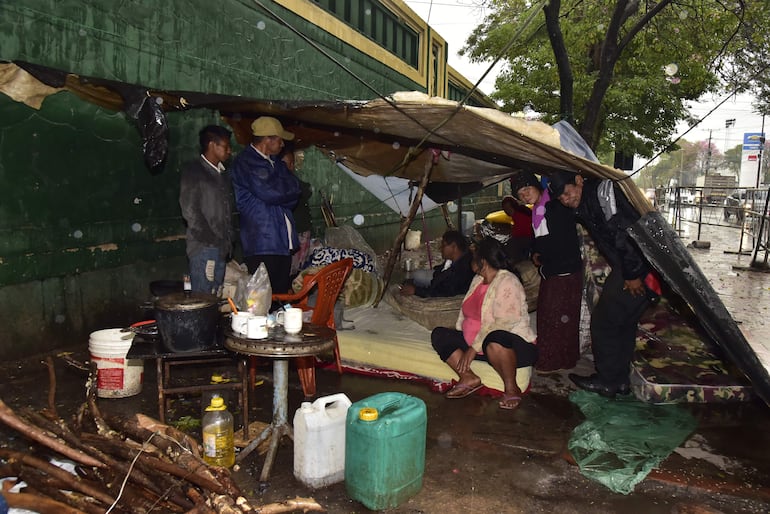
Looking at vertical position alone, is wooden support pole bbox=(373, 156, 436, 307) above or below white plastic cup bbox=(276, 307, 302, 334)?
above

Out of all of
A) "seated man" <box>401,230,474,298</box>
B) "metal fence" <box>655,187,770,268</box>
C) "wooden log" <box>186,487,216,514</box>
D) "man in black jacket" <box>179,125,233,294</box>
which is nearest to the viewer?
"wooden log" <box>186,487,216,514</box>

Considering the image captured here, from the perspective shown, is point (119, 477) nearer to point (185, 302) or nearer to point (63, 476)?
point (63, 476)

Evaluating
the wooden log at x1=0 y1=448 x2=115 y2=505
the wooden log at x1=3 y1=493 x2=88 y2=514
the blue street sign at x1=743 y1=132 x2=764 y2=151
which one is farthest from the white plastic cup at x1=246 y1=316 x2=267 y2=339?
the blue street sign at x1=743 y1=132 x2=764 y2=151

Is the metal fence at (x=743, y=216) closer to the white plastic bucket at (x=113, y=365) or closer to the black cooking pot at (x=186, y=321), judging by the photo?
the black cooking pot at (x=186, y=321)

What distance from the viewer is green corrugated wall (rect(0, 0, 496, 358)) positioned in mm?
4652

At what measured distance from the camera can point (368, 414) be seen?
113 inches

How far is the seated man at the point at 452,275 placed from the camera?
5.53 meters

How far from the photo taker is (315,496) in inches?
118

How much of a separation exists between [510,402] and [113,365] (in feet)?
9.87

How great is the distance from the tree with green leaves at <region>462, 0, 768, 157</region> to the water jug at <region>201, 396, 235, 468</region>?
6230mm

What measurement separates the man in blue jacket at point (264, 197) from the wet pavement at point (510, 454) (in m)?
1.03

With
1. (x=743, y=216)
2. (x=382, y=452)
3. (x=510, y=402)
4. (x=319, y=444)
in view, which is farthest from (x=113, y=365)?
(x=743, y=216)

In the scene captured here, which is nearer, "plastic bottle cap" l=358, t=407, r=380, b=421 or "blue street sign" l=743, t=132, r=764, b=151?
"plastic bottle cap" l=358, t=407, r=380, b=421

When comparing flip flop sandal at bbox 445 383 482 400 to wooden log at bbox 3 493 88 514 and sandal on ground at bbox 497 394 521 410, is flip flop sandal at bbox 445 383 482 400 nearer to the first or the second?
sandal on ground at bbox 497 394 521 410
